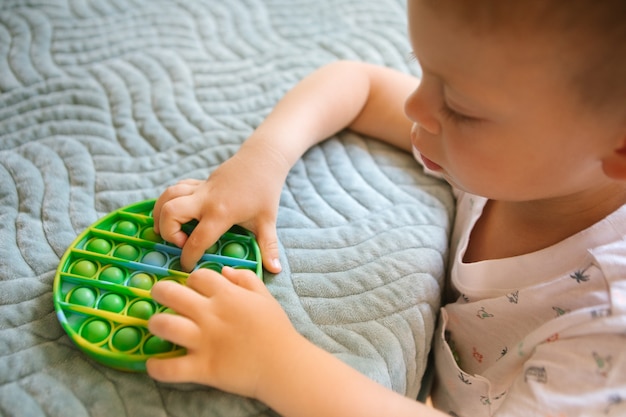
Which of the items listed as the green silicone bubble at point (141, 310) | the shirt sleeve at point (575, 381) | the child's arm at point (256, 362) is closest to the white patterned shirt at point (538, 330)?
the shirt sleeve at point (575, 381)

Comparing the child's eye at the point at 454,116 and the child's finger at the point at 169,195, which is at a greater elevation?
the child's eye at the point at 454,116

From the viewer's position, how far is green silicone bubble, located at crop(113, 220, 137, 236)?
565 mm

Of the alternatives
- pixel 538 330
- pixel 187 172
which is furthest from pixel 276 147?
pixel 538 330

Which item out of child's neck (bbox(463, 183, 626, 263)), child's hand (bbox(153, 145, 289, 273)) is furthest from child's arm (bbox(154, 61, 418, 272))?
child's neck (bbox(463, 183, 626, 263))

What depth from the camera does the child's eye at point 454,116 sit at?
1.53 ft

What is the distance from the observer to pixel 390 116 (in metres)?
0.73

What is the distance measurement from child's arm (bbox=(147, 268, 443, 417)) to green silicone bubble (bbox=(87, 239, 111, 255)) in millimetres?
95

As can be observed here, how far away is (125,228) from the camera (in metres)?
0.57

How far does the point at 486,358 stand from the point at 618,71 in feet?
1.12

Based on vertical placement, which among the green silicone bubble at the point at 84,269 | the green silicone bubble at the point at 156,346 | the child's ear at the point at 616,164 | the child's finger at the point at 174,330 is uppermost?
the child's ear at the point at 616,164

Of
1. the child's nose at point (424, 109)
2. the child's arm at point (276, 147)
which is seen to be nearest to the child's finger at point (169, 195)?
→ the child's arm at point (276, 147)

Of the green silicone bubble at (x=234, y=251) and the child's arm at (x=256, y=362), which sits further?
the green silicone bubble at (x=234, y=251)

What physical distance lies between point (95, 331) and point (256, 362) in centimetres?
14

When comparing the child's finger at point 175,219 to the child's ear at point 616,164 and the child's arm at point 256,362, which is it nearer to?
the child's arm at point 256,362
